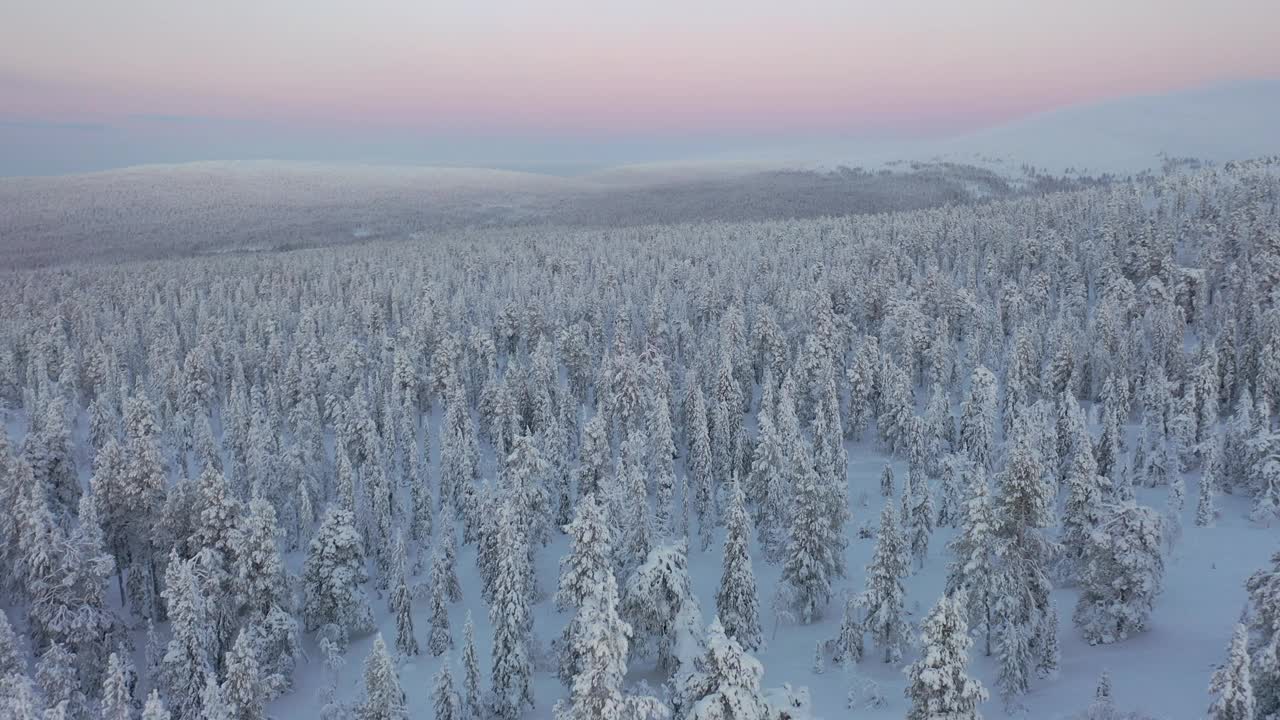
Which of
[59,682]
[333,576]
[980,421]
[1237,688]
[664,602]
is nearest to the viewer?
[1237,688]

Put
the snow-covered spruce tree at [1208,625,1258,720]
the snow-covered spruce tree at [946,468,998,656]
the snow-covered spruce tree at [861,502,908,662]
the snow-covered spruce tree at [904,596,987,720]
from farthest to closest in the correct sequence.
A: the snow-covered spruce tree at [861,502,908,662] → the snow-covered spruce tree at [946,468,998,656] → the snow-covered spruce tree at [904,596,987,720] → the snow-covered spruce tree at [1208,625,1258,720]

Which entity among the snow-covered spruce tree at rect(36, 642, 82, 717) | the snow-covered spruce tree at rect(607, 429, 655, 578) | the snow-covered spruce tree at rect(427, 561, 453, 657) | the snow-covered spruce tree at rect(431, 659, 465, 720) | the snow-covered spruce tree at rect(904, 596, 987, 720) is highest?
the snow-covered spruce tree at rect(904, 596, 987, 720)

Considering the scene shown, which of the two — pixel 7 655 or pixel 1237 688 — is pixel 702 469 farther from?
pixel 7 655

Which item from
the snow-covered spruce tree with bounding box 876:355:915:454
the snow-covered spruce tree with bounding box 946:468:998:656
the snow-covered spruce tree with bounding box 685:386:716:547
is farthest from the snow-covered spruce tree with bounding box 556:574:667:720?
the snow-covered spruce tree with bounding box 876:355:915:454

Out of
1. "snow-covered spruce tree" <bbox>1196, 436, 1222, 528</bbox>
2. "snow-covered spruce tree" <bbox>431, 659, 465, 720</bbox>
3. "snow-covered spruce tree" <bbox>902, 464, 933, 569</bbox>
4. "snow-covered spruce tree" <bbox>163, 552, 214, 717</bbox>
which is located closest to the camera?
"snow-covered spruce tree" <bbox>163, 552, 214, 717</bbox>

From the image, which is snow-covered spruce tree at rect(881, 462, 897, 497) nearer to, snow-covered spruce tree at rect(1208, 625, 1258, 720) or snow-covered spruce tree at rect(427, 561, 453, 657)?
snow-covered spruce tree at rect(427, 561, 453, 657)

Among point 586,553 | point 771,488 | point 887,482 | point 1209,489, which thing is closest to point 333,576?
point 586,553

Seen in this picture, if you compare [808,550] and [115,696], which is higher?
[115,696]
